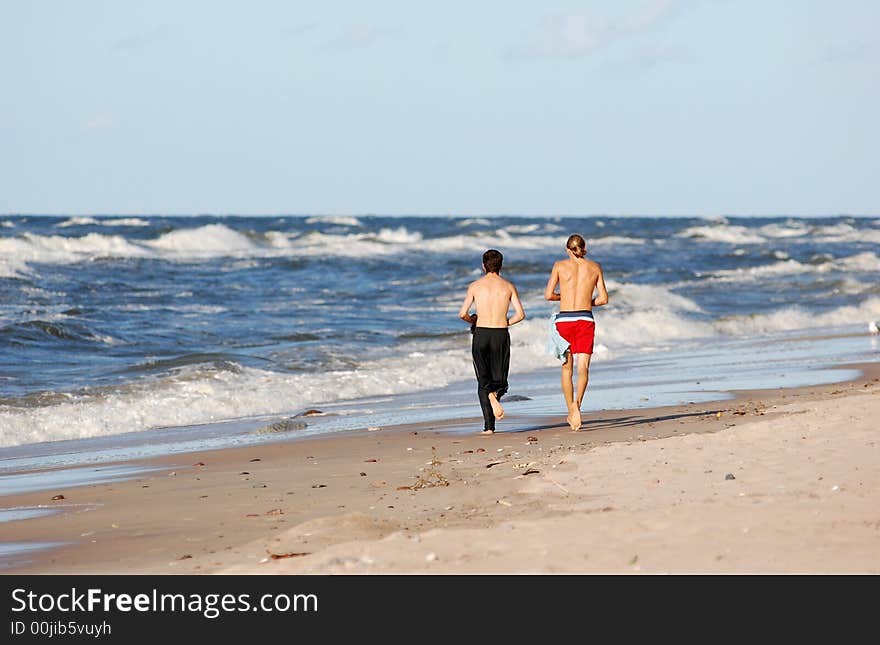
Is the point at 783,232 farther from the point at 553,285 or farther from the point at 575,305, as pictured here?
the point at 553,285

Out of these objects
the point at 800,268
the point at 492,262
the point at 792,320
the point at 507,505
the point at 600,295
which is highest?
the point at 492,262

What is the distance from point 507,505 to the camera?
6039 mm

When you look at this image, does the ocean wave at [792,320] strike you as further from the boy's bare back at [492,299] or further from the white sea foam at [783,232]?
the white sea foam at [783,232]

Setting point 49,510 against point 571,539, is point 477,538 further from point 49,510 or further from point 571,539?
point 49,510

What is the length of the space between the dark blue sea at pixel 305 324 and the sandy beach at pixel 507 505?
9.01ft

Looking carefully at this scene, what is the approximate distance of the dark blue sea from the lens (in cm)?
1300

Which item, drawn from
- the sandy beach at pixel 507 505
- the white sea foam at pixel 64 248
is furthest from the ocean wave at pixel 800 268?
the sandy beach at pixel 507 505

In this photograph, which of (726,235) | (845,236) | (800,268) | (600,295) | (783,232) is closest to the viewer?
(600,295)

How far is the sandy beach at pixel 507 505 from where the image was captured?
188 inches

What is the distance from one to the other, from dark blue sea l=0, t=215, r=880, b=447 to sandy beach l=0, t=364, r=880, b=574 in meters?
2.75

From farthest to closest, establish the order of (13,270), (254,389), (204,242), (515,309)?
(204,242)
(13,270)
(254,389)
(515,309)

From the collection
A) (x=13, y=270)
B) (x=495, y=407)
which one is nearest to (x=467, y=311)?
(x=495, y=407)

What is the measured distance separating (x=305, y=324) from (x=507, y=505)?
615 inches
